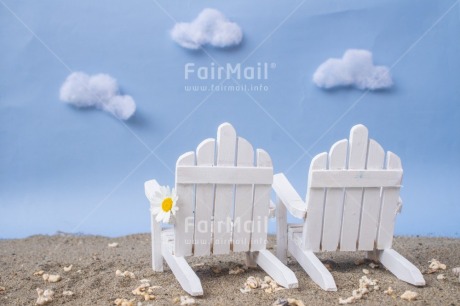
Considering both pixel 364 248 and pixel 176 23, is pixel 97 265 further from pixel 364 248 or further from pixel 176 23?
pixel 176 23

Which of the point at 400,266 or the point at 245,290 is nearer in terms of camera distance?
the point at 245,290

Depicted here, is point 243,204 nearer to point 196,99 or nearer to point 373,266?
point 373,266

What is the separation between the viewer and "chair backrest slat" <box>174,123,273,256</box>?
3.80m

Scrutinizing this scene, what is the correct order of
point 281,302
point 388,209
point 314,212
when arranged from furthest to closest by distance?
point 388,209 < point 314,212 < point 281,302

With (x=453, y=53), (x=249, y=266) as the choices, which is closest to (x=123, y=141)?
(x=249, y=266)

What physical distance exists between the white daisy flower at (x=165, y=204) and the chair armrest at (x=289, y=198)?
0.70 m

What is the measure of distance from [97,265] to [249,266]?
3.38 ft

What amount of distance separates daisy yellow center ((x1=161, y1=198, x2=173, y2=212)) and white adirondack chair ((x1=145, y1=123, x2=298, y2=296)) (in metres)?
0.06

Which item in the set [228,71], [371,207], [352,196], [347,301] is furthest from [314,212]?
[228,71]

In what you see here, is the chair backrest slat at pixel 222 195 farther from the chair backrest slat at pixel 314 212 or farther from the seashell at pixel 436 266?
the seashell at pixel 436 266

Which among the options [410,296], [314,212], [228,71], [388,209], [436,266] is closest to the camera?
[410,296]

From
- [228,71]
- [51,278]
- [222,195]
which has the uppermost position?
[228,71]

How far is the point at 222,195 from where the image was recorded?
389 cm

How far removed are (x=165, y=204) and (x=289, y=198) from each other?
2.58 feet
